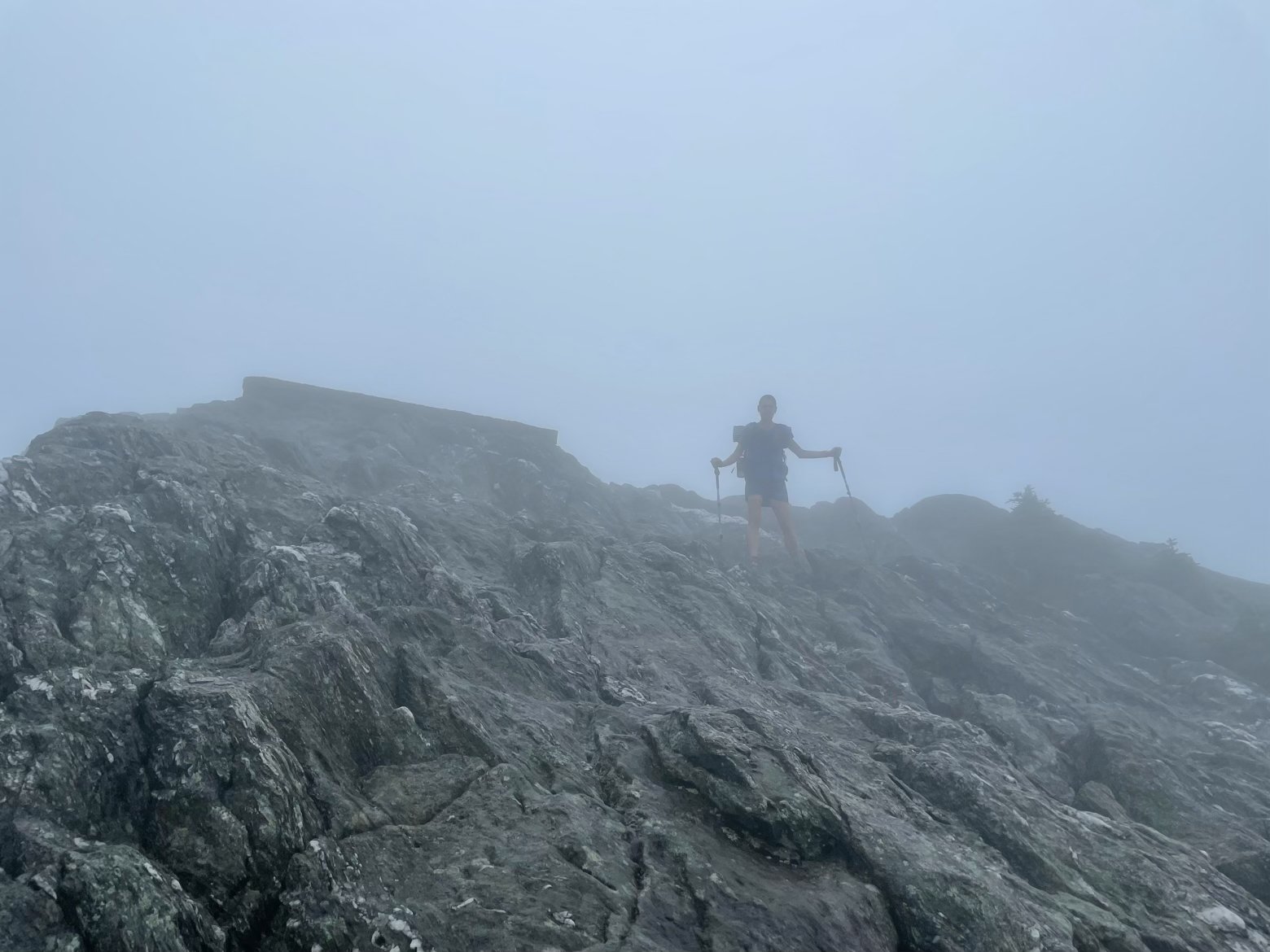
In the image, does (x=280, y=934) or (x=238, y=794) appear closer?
(x=280, y=934)

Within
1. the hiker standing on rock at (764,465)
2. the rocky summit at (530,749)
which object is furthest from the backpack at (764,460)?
the rocky summit at (530,749)

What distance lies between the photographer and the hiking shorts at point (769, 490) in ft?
95.8

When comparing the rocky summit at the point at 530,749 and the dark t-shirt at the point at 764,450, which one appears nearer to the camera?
the rocky summit at the point at 530,749

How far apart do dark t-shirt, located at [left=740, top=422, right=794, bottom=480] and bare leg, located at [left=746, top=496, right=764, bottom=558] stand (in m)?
0.88

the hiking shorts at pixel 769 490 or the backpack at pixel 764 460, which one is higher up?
the backpack at pixel 764 460

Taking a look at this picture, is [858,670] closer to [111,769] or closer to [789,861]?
[789,861]

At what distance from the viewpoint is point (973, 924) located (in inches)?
388

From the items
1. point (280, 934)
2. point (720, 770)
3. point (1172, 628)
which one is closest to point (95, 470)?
point (280, 934)

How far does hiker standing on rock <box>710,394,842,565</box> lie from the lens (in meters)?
29.0

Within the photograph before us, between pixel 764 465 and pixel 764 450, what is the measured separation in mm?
586

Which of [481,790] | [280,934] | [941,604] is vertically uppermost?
[941,604]

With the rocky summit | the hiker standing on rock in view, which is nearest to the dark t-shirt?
the hiker standing on rock

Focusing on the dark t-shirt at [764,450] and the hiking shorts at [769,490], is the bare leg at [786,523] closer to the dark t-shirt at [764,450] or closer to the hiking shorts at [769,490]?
the hiking shorts at [769,490]

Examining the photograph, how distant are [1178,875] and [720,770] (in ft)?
24.8
